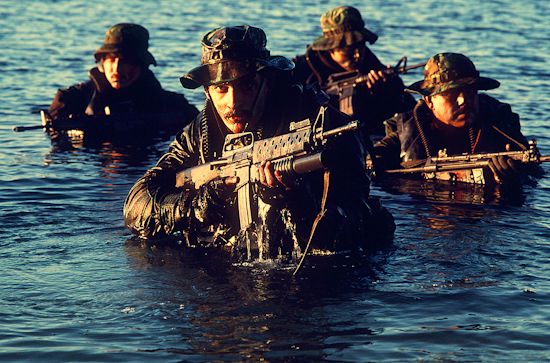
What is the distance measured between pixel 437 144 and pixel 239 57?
4156mm

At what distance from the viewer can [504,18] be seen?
24.9 metres

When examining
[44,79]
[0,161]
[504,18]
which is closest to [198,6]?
[504,18]

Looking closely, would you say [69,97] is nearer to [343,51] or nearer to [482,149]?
[343,51]

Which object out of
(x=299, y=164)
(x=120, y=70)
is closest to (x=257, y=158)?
(x=299, y=164)

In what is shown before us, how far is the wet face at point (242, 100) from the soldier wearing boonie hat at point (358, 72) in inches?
238

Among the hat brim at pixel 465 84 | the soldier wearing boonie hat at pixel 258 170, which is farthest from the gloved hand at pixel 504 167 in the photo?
the soldier wearing boonie hat at pixel 258 170

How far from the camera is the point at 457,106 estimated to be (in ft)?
27.1

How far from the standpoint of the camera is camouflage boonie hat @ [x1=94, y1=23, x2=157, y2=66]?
10.9 meters

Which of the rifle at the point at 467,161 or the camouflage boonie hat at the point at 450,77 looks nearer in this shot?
the rifle at the point at 467,161

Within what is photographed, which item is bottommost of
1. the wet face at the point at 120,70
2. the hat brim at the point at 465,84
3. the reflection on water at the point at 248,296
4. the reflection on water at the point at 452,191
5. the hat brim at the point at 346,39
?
the reflection on water at the point at 248,296

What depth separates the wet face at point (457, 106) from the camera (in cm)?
820

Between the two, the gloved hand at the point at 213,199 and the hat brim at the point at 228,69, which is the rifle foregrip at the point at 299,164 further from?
the hat brim at the point at 228,69

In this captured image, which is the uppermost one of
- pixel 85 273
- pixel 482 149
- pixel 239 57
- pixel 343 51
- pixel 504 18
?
pixel 504 18

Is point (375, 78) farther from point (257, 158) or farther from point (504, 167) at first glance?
point (257, 158)
